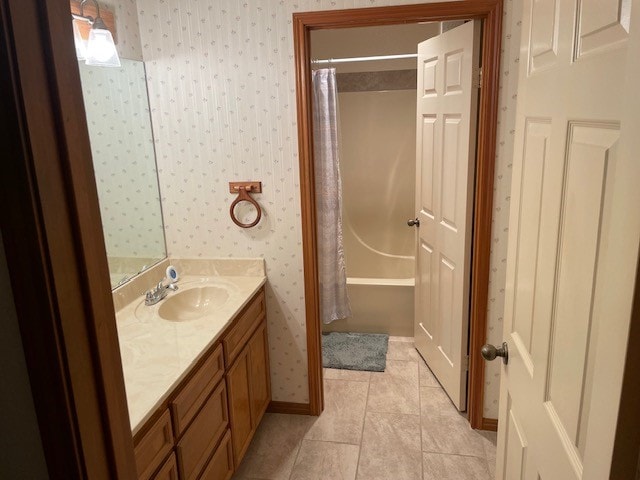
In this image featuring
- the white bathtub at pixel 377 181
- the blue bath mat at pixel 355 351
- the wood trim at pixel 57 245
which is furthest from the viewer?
the white bathtub at pixel 377 181

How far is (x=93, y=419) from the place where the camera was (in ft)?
2.27

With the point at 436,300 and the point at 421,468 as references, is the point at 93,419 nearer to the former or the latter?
the point at 421,468

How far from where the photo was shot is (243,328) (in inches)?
86.4

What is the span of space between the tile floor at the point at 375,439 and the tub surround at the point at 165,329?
0.81m

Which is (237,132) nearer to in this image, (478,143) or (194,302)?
(194,302)

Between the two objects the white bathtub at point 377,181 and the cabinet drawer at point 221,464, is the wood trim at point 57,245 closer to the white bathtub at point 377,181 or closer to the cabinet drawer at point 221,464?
the cabinet drawer at point 221,464

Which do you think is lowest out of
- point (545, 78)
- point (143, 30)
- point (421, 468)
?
point (421, 468)

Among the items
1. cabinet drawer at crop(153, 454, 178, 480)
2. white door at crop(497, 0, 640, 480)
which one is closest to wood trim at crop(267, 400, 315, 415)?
cabinet drawer at crop(153, 454, 178, 480)

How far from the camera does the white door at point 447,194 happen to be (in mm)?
2338

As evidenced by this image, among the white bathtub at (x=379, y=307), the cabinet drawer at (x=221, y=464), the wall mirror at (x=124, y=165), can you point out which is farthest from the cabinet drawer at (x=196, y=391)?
the white bathtub at (x=379, y=307)

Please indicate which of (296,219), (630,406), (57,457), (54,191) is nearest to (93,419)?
(57,457)

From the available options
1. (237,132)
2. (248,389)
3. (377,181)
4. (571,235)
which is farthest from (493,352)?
(377,181)

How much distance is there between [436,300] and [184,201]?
5.00 feet

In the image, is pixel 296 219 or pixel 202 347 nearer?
pixel 202 347
